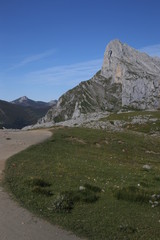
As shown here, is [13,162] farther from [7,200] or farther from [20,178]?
[7,200]

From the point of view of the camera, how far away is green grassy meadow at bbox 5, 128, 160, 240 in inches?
507

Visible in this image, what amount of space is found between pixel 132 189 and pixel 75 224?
19.3 ft

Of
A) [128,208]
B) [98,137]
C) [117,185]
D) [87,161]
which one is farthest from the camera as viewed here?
[98,137]

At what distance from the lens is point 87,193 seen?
55.1 feet

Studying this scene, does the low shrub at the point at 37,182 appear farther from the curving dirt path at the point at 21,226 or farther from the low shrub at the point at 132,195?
the low shrub at the point at 132,195

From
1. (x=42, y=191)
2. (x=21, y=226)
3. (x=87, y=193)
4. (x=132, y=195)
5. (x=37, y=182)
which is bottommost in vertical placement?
(x=132, y=195)

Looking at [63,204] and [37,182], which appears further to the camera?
[37,182]

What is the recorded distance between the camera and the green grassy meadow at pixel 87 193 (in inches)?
507

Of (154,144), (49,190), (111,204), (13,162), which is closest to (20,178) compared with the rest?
(49,190)

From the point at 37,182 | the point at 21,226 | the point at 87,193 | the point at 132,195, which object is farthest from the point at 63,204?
the point at 132,195

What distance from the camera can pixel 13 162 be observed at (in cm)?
2564

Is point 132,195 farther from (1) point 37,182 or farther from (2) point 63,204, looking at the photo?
(1) point 37,182

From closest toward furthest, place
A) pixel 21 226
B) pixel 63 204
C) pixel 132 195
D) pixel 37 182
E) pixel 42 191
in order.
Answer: pixel 21 226
pixel 63 204
pixel 132 195
pixel 42 191
pixel 37 182

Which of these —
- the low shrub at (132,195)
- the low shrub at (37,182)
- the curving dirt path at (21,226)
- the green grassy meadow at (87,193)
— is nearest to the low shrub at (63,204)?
the green grassy meadow at (87,193)
